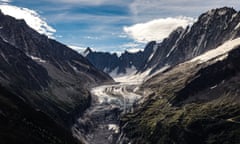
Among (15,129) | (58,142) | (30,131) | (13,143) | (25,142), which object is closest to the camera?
(13,143)

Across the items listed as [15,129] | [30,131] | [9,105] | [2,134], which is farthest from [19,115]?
[2,134]

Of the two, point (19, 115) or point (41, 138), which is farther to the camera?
point (19, 115)

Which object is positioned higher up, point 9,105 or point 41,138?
point 9,105

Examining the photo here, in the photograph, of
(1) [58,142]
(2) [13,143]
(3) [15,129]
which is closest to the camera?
(2) [13,143]

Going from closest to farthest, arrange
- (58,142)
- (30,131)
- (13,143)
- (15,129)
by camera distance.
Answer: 1. (13,143)
2. (15,129)
3. (30,131)
4. (58,142)

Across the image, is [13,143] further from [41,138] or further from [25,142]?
[41,138]

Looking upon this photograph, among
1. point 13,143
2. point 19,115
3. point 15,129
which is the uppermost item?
point 19,115

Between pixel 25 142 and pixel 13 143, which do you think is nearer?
pixel 13 143

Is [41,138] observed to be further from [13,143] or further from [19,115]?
[13,143]

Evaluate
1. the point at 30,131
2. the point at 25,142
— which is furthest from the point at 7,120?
the point at 25,142
